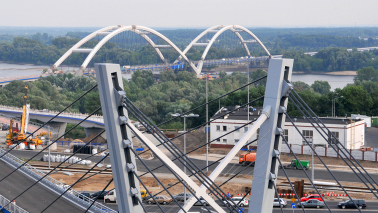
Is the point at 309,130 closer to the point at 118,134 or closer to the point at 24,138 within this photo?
the point at 24,138

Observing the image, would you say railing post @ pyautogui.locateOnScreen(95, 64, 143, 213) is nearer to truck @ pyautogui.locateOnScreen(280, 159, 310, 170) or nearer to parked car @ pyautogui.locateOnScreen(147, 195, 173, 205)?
parked car @ pyautogui.locateOnScreen(147, 195, 173, 205)

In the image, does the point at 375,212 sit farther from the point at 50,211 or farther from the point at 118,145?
the point at 118,145

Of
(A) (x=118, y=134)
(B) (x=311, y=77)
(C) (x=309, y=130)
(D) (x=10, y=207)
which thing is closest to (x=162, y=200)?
(D) (x=10, y=207)

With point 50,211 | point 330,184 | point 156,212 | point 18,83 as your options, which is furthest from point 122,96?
point 18,83

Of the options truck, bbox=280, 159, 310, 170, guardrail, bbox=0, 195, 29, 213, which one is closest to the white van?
guardrail, bbox=0, 195, 29, 213

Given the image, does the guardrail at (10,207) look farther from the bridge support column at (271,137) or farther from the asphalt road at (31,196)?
the bridge support column at (271,137)

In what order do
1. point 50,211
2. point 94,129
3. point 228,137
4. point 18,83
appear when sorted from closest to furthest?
point 50,211 → point 228,137 → point 94,129 → point 18,83
